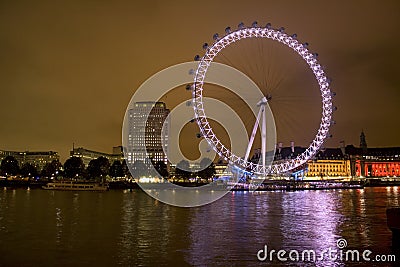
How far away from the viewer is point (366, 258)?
47.4 ft

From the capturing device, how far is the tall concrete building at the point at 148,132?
16738 cm

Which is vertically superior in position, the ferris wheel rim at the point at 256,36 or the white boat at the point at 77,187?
the ferris wheel rim at the point at 256,36

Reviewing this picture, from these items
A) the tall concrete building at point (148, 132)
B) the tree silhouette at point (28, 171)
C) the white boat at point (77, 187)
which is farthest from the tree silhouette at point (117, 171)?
the tall concrete building at point (148, 132)

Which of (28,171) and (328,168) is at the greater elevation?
(328,168)

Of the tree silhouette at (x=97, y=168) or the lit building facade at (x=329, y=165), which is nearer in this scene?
the tree silhouette at (x=97, y=168)

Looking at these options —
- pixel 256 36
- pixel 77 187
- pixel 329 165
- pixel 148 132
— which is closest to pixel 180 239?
pixel 256 36

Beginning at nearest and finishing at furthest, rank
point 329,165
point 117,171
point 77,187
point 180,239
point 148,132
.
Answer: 1. point 180,239
2. point 77,187
3. point 117,171
4. point 329,165
5. point 148,132

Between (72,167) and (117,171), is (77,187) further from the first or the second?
(117,171)

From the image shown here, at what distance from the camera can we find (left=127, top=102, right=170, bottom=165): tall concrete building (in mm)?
167375

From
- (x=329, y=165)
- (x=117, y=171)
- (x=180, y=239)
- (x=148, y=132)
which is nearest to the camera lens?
(x=180, y=239)

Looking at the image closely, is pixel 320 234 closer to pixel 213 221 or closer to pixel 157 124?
pixel 213 221

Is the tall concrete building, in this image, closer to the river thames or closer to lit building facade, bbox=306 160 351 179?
lit building facade, bbox=306 160 351 179

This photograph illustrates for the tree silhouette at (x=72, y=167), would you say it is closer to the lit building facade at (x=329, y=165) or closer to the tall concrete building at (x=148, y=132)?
the tall concrete building at (x=148, y=132)

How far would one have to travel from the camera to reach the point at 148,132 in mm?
176250
